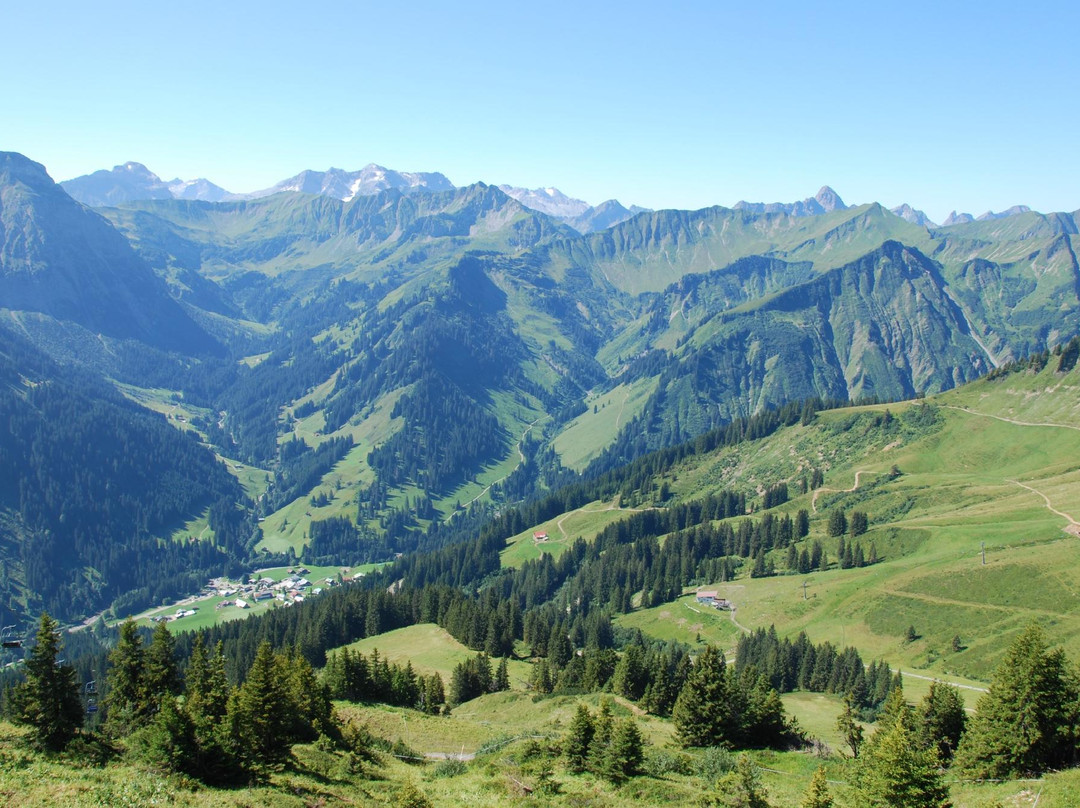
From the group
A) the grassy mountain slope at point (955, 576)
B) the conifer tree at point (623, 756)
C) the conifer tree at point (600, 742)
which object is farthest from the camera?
the grassy mountain slope at point (955, 576)

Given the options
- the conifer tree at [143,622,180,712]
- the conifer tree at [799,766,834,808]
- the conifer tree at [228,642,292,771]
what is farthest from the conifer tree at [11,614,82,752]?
the conifer tree at [799,766,834,808]

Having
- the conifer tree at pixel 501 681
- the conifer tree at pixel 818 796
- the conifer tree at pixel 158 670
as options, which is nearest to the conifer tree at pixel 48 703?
the conifer tree at pixel 158 670

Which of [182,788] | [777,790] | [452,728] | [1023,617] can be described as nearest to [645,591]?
[1023,617]

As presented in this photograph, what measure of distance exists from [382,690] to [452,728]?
17464 mm

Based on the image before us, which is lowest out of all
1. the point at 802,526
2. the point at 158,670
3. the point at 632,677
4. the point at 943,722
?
the point at 802,526

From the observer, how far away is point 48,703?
46969mm

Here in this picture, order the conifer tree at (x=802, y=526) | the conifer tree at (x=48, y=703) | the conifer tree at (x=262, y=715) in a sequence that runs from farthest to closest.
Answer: the conifer tree at (x=802, y=526) < the conifer tree at (x=262, y=715) < the conifer tree at (x=48, y=703)

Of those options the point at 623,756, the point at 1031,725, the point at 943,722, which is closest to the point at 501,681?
the point at 623,756

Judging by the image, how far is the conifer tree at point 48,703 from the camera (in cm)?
4653

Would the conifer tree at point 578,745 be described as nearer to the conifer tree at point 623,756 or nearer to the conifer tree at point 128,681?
the conifer tree at point 623,756

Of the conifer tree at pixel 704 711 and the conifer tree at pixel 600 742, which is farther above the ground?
the conifer tree at pixel 600 742

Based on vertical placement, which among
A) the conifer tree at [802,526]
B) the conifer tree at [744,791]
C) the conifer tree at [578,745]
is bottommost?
the conifer tree at [802,526]

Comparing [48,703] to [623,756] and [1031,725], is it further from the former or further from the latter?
[1031,725]

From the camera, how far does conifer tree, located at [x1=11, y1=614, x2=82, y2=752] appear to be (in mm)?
46531
